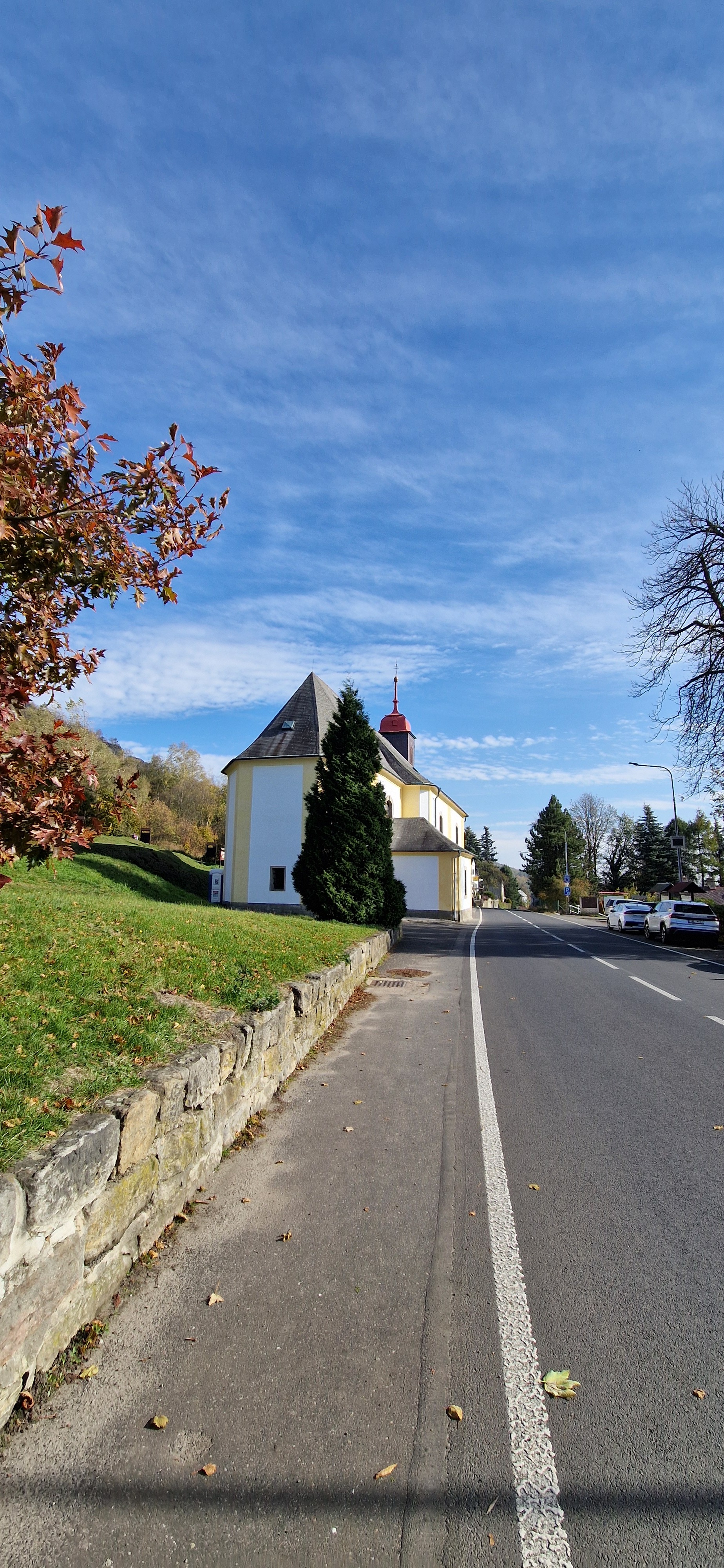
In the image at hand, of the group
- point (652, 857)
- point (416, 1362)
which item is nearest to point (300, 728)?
point (416, 1362)

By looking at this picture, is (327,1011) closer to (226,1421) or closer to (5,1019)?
(5,1019)

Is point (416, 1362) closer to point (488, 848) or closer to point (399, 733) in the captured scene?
point (399, 733)

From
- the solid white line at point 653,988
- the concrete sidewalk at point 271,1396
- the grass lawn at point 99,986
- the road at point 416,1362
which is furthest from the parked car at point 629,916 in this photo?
the concrete sidewalk at point 271,1396

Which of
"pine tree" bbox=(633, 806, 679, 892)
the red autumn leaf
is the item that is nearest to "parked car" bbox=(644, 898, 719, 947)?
the red autumn leaf

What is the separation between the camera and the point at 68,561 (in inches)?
129

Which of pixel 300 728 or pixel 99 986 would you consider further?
pixel 300 728

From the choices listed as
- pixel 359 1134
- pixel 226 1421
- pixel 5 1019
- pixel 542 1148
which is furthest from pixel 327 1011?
pixel 226 1421

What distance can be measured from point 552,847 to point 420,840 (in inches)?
2204

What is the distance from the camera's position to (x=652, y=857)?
240 feet

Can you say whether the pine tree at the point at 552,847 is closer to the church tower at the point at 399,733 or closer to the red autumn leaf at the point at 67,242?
the church tower at the point at 399,733

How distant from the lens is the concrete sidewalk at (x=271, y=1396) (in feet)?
7.29

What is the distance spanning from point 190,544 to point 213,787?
66696 mm

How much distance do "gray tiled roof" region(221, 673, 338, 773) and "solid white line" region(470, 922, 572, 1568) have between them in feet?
92.7

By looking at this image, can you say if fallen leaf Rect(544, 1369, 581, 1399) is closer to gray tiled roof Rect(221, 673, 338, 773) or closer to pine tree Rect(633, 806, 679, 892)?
gray tiled roof Rect(221, 673, 338, 773)
